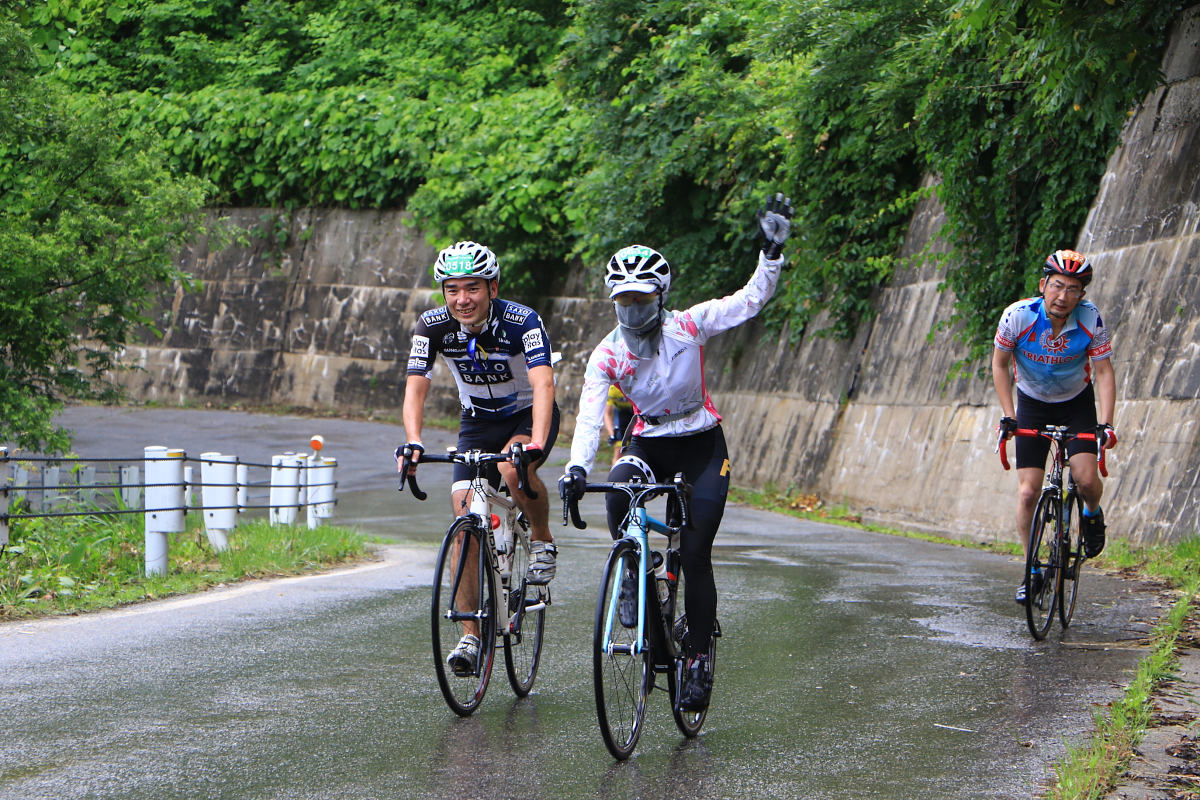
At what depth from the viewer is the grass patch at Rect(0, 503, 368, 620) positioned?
8812mm

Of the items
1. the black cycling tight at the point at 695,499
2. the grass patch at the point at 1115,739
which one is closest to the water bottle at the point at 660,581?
the black cycling tight at the point at 695,499

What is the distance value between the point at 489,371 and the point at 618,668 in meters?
1.91

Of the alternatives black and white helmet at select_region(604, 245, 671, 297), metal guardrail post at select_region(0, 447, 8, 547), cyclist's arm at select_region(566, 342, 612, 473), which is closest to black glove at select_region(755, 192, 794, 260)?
black and white helmet at select_region(604, 245, 671, 297)

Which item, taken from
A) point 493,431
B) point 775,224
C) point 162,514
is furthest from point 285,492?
point 775,224

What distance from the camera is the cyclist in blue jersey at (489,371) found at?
6.26m

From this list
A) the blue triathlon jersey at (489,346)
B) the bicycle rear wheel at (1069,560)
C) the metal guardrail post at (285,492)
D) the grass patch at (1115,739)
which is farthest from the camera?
the metal guardrail post at (285,492)

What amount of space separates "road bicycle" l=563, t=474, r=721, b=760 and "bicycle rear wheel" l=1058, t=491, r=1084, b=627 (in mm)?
3128

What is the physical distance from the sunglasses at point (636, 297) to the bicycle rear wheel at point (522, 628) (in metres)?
1.48

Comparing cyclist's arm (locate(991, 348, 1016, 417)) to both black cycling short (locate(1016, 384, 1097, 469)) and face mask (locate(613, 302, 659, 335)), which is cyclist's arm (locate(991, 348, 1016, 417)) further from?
face mask (locate(613, 302, 659, 335))

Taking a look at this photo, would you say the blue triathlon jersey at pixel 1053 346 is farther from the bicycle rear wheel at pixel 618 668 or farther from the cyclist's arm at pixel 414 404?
the bicycle rear wheel at pixel 618 668

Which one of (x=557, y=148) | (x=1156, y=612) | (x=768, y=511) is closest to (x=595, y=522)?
(x=768, y=511)

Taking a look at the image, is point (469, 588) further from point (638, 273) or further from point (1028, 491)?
point (1028, 491)

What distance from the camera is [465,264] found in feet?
20.4

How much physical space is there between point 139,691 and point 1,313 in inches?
366
